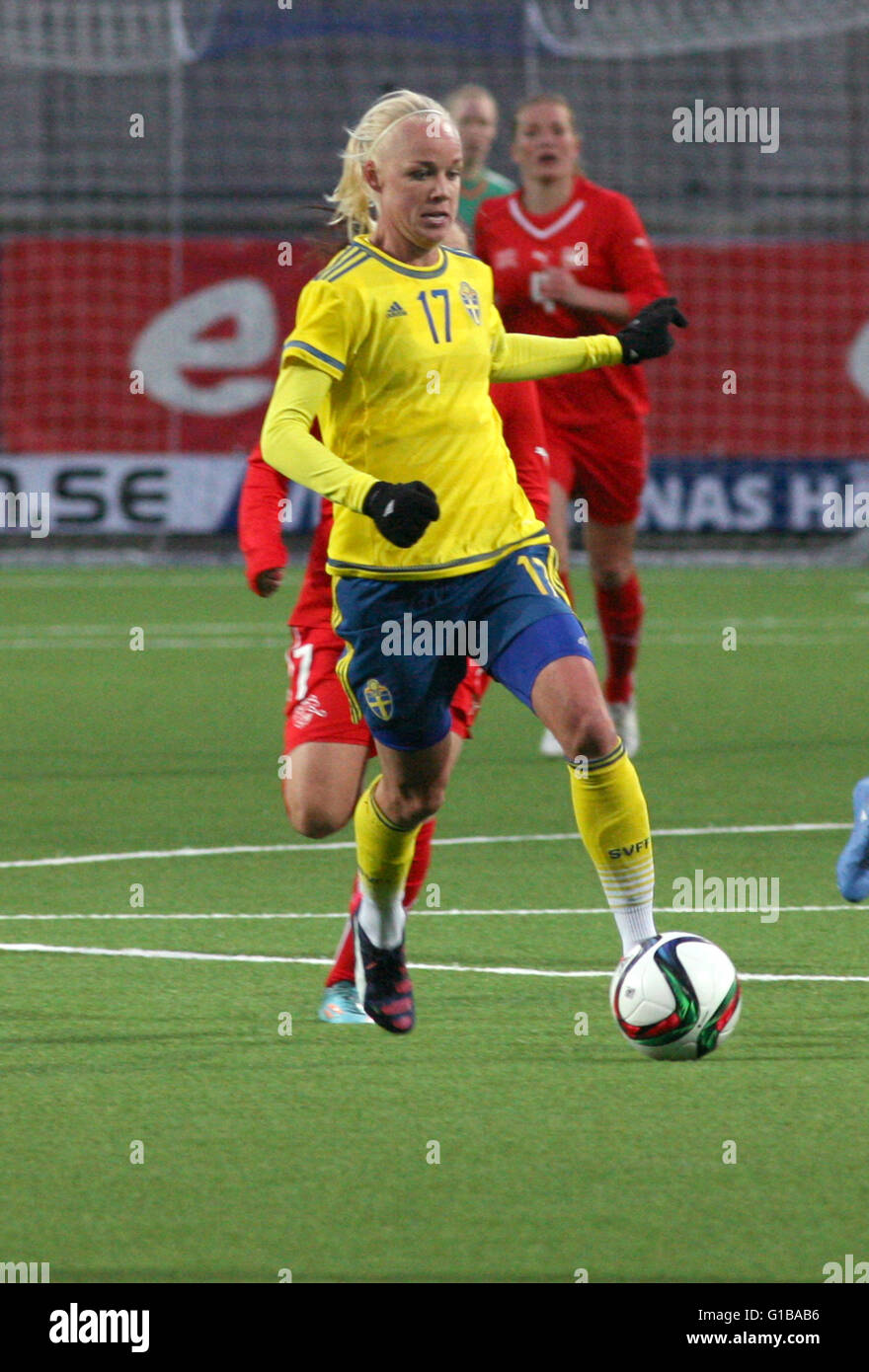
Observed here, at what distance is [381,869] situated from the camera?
5.48 metres

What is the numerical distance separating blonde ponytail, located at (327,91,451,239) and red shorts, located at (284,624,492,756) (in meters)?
1.02

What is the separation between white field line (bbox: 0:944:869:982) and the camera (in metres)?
5.97

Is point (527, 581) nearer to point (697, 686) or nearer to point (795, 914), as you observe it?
point (795, 914)

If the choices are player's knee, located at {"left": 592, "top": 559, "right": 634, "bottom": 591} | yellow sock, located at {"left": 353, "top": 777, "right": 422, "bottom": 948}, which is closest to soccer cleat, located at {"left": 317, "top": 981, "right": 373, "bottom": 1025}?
yellow sock, located at {"left": 353, "top": 777, "right": 422, "bottom": 948}

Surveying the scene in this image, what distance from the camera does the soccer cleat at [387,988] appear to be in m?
Answer: 5.44

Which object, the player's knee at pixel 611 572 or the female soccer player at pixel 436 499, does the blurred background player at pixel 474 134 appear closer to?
the player's knee at pixel 611 572

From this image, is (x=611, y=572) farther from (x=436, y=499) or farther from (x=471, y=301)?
(x=436, y=499)

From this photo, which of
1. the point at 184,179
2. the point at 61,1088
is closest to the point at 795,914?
the point at 61,1088

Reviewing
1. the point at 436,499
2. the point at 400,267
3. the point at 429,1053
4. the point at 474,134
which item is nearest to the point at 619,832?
the point at 429,1053

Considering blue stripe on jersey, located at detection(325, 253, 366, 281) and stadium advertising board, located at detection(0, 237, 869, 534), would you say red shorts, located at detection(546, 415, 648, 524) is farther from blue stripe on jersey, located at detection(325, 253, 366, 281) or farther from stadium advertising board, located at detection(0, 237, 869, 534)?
stadium advertising board, located at detection(0, 237, 869, 534)

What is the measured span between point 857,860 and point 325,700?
1477mm

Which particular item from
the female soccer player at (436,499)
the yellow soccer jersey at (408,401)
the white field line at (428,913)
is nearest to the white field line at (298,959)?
the white field line at (428,913)

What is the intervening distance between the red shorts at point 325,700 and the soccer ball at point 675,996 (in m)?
1.00

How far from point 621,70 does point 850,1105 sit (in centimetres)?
1789
